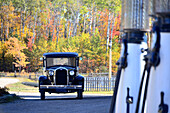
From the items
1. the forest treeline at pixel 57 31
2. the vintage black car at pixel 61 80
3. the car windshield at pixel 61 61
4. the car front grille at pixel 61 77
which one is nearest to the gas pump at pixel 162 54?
the vintage black car at pixel 61 80

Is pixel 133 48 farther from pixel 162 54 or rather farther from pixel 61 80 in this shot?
pixel 61 80

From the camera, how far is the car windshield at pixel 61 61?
Answer: 23.2m

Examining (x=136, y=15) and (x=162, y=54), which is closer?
(x=162, y=54)

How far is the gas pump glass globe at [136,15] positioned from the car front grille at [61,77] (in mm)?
16627

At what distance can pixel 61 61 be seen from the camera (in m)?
23.4

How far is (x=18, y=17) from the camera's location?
246ft

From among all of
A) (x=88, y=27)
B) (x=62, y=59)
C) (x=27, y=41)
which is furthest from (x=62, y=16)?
(x=62, y=59)

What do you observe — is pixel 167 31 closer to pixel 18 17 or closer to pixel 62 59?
pixel 62 59

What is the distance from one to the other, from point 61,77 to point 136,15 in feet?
55.1

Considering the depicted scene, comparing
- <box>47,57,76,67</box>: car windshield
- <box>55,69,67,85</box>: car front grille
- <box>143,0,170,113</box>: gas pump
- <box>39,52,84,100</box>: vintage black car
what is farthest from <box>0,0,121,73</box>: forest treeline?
<box>143,0,170,113</box>: gas pump

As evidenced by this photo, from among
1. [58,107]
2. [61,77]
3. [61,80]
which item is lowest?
[58,107]

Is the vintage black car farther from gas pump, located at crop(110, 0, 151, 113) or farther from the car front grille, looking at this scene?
gas pump, located at crop(110, 0, 151, 113)

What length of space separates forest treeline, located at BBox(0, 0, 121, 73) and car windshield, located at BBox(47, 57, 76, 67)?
35385 millimetres

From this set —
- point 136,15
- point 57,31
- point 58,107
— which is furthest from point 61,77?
point 57,31
